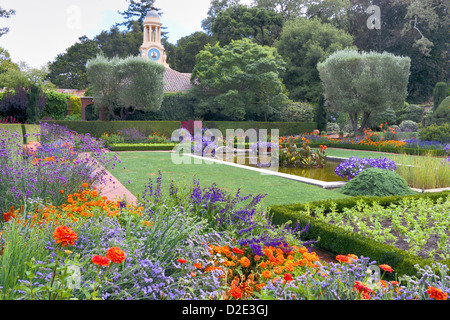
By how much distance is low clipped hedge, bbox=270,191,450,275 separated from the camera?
3.29 m

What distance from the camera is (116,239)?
9.18 feet

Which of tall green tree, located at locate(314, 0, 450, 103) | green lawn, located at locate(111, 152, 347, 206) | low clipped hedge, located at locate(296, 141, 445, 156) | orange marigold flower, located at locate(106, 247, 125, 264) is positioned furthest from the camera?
tall green tree, located at locate(314, 0, 450, 103)

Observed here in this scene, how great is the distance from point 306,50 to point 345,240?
27920 millimetres

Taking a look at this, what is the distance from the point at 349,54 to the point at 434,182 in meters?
15.5

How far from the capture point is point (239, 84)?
83.9 ft

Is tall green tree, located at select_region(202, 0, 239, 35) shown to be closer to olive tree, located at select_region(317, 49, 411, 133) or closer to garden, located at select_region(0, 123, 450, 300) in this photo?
olive tree, located at select_region(317, 49, 411, 133)

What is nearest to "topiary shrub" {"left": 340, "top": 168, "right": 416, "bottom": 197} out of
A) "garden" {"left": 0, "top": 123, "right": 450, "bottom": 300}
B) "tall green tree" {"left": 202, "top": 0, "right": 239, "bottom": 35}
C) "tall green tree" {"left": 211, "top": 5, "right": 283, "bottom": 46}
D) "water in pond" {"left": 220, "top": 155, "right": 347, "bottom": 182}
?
"garden" {"left": 0, "top": 123, "right": 450, "bottom": 300}

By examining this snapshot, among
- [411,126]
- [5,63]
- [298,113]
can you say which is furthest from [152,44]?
[411,126]

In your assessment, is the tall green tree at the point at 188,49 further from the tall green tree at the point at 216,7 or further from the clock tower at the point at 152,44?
the clock tower at the point at 152,44

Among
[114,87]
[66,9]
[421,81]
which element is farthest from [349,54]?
[66,9]

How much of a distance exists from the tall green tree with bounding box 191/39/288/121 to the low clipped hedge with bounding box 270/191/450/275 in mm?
19260

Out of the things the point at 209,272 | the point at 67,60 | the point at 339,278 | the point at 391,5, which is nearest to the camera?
the point at 339,278

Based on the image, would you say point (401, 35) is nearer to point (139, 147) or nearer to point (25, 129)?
point (139, 147)
